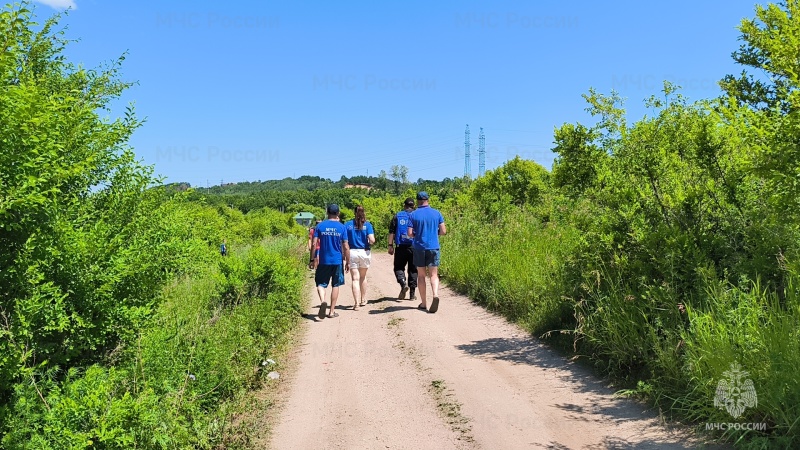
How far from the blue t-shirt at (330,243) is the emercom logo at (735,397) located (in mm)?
5590

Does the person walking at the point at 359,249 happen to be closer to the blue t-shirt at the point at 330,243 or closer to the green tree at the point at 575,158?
the blue t-shirt at the point at 330,243

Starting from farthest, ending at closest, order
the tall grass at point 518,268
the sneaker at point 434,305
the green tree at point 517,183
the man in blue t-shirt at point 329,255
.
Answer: the green tree at point 517,183 < the man in blue t-shirt at point 329,255 < the sneaker at point 434,305 < the tall grass at point 518,268

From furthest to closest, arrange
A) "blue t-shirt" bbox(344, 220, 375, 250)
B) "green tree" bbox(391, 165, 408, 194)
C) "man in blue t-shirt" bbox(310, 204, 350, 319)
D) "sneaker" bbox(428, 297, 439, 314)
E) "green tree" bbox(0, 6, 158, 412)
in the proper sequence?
"green tree" bbox(391, 165, 408, 194) → "blue t-shirt" bbox(344, 220, 375, 250) → "man in blue t-shirt" bbox(310, 204, 350, 319) → "sneaker" bbox(428, 297, 439, 314) → "green tree" bbox(0, 6, 158, 412)

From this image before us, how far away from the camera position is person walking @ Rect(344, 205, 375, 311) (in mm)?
8570

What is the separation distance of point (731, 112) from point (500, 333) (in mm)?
3959

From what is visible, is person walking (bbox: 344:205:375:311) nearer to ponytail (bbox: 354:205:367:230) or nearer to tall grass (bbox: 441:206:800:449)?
ponytail (bbox: 354:205:367:230)

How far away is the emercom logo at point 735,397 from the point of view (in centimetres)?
314

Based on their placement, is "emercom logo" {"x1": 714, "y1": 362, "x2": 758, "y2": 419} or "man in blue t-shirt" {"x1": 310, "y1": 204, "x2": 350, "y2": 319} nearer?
"emercom logo" {"x1": 714, "y1": 362, "x2": 758, "y2": 419}

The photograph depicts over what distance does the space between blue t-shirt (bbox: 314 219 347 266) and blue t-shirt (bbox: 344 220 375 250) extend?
763 millimetres

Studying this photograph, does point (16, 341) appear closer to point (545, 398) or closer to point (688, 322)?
point (545, 398)

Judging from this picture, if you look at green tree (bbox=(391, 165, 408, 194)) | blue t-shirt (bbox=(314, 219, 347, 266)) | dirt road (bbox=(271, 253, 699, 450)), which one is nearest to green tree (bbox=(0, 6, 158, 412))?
dirt road (bbox=(271, 253, 699, 450))

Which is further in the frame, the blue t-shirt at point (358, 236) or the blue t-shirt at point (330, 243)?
the blue t-shirt at point (358, 236)

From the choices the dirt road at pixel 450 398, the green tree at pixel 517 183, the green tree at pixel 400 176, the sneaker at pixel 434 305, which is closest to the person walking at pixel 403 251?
the sneaker at pixel 434 305

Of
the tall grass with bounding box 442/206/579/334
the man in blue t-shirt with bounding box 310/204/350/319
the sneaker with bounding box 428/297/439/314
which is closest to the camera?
the tall grass with bounding box 442/206/579/334
